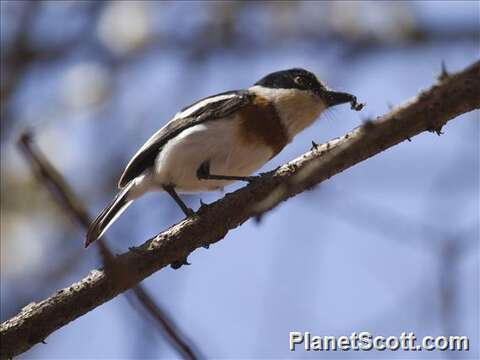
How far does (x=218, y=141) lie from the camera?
14.9ft

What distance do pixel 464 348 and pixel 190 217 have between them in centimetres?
143

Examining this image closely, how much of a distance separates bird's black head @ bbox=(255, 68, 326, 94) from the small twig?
3425 mm

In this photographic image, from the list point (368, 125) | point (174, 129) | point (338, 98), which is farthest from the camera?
point (338, 98)

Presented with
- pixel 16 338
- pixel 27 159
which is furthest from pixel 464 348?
pixel 27 159

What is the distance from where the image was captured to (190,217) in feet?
12.0

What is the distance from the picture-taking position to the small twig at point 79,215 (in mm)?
1454

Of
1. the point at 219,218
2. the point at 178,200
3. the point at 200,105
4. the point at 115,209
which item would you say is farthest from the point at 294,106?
the point at 219,218

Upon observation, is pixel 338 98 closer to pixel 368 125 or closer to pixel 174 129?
pixel 174 129

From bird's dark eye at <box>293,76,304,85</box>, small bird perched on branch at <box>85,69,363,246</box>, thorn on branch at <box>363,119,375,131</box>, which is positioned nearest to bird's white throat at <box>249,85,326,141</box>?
small bird perched on branch at <box>85,69,363,246</box>

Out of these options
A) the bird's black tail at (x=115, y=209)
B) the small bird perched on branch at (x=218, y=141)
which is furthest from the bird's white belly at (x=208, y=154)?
the bird's black tail at (x=115, y=209)

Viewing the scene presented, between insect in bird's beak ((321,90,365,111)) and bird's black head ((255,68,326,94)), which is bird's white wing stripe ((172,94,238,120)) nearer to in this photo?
bird's black head ((255,68,326,94))

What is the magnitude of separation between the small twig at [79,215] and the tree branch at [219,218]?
1168mm

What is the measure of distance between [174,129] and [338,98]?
111cm

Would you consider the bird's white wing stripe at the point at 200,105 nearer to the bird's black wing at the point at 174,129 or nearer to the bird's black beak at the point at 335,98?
the bird's black wing at the point at 174,129
